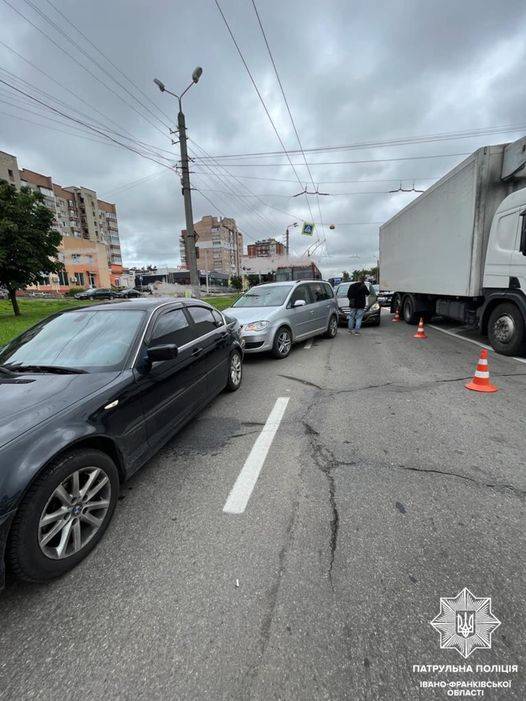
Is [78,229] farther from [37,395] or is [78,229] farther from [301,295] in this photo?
[37,395]

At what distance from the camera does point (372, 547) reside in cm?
211

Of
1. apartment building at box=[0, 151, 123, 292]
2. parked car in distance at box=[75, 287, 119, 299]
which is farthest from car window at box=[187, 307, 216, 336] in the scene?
A: parked car in distance at box=[75, 287, 119, 299]

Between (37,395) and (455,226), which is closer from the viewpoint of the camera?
(37,395)

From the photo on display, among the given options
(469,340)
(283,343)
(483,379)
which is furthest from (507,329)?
(283,343)

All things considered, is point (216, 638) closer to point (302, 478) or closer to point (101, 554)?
point (101, 554)

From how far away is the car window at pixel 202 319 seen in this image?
14.0ft

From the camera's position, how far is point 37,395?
7.37 feet

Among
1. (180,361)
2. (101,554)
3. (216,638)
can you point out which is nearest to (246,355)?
(180,361)

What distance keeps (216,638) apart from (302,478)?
1.44 metres

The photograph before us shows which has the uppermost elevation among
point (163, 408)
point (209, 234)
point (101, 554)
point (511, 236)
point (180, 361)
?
point (209, 234)

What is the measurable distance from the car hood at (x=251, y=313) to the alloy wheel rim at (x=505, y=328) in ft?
15.6

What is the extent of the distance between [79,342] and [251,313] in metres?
4.60

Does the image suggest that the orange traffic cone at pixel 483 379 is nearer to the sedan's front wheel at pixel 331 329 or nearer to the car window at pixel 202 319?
the car window at pixel 202 319

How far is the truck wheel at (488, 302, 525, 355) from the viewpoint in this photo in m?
6.43
